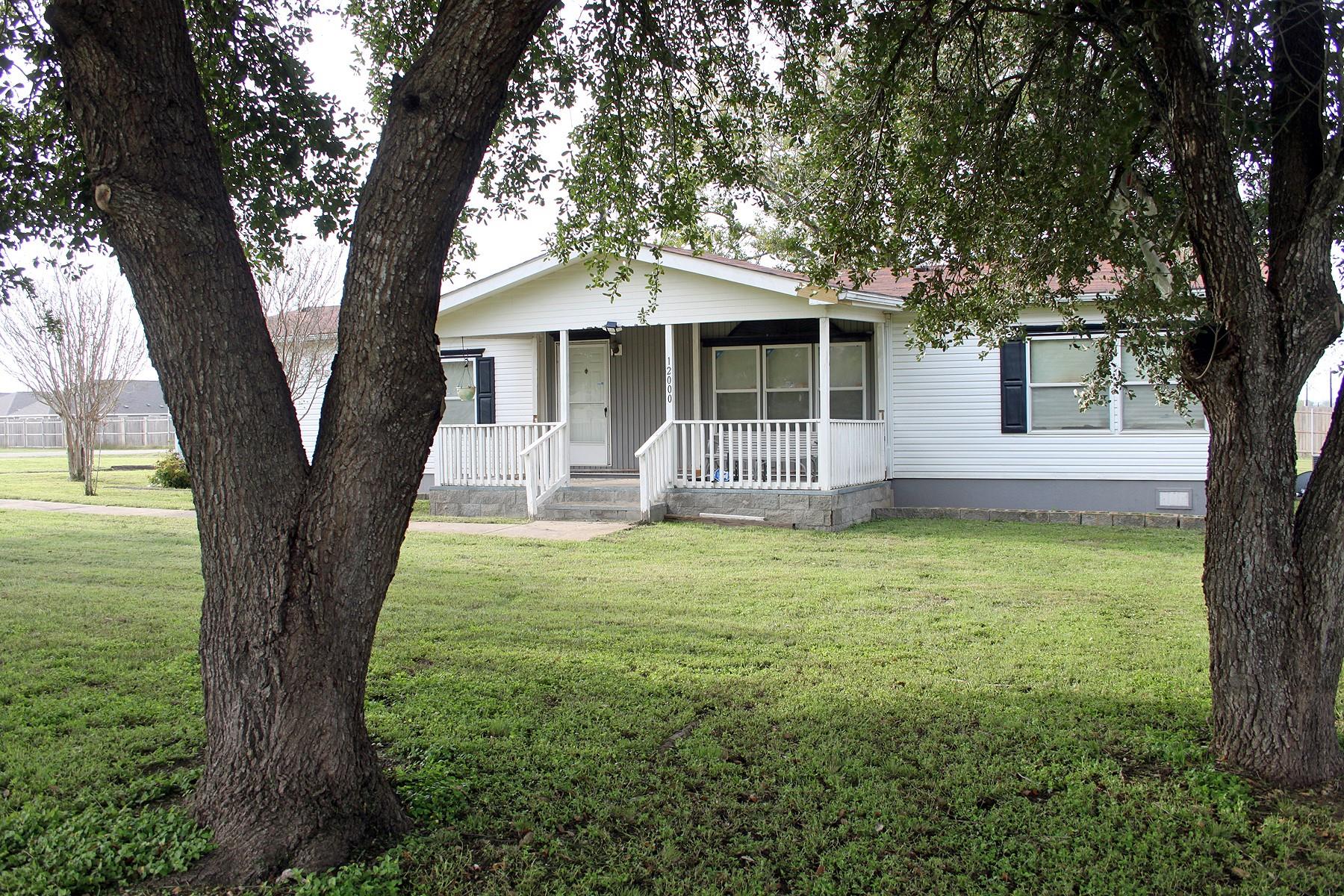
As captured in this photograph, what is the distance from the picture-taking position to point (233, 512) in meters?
3.05

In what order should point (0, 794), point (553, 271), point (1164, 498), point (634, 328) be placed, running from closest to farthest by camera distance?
point (0, 794), point (1164, 498), point (553, 271), point (634, 328)

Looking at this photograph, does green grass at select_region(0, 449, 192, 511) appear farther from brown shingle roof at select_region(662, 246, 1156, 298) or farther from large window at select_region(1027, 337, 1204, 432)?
large window at select_region(1027, 337, 1204, 432)

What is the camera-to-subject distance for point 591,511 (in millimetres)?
12523

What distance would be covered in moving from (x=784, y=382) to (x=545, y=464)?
3915 mm

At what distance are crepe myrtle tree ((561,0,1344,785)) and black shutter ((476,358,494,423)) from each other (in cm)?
851

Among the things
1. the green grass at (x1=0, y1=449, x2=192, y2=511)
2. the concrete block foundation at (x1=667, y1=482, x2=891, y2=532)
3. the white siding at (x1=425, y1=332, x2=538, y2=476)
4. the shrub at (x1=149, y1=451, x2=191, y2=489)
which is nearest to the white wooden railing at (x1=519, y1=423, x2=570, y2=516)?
the concrete block foundation at (x1=667, y1=482, x2=891, y2=532)

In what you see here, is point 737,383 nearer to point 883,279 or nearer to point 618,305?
point 618,305

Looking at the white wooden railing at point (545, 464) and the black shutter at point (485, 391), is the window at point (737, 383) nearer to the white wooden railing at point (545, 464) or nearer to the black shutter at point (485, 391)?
the white wooden railing at point (545, 464)

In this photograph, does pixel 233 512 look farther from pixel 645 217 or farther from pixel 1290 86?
pixel 1290 86

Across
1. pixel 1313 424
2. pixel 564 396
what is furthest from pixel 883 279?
pixel 1313 424

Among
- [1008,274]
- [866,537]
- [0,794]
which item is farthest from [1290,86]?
[866,537]

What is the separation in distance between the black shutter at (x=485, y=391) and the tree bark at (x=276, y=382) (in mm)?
12296

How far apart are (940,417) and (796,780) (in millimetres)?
10469

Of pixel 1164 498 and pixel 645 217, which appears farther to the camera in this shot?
pixel 1164 498
